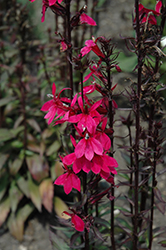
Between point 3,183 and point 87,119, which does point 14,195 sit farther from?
point 87,119

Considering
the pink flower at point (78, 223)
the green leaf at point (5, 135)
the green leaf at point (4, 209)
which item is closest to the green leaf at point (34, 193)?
the green leaf at point (4, 209)

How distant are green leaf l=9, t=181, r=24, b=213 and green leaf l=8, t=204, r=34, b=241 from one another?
0.11 metres

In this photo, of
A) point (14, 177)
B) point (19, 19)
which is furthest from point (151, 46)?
point (14, 177)

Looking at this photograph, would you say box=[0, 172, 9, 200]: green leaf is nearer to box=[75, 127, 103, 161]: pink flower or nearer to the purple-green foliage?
the purple-green foliage

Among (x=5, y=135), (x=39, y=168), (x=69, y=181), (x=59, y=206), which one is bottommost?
(x=59, y=206)

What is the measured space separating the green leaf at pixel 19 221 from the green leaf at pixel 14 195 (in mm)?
109

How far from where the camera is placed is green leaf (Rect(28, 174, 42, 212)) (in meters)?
2.50

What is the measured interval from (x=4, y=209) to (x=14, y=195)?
137mm

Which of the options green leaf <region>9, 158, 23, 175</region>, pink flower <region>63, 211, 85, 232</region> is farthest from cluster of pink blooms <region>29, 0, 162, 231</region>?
green leaf <region>9, 158, 23, 175</region>

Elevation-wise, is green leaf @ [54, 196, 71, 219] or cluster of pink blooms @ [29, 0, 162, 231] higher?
cluster of pink blooms @ [29, 0, 162, 231]

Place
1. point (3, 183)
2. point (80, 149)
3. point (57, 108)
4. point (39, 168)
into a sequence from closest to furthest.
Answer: point (80, 149) → point (57, 108) → point (39, 168) → point (3, 183)

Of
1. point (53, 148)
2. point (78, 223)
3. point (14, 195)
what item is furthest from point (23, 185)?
point (78, 223)

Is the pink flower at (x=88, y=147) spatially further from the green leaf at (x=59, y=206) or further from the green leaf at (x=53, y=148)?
the green leaf at (x=59, y=206)

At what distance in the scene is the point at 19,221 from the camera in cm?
257
